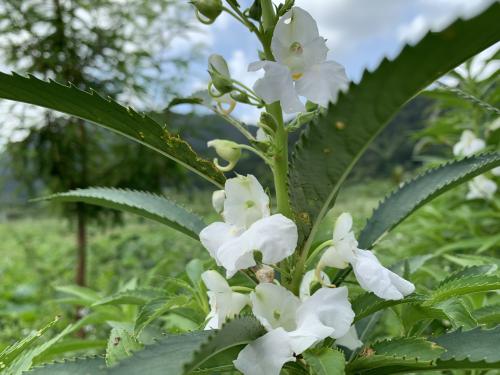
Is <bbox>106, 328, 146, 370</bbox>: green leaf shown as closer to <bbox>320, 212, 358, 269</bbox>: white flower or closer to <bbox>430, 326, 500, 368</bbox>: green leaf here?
<bbox>320, 212, 358, 269</bbox>: white flower

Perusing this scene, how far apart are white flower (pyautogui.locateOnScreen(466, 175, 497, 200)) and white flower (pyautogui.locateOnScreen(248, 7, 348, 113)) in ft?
4.84

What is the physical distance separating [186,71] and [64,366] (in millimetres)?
4164

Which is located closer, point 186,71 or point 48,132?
point 48,132

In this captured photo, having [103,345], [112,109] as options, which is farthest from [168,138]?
[103,345]

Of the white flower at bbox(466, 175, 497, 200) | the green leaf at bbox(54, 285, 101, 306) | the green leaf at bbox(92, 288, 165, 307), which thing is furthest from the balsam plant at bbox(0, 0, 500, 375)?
the white flower at bbox(466, 175, 497, 200)

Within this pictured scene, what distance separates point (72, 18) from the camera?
4.05 metres

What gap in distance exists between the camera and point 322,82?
2.27ft

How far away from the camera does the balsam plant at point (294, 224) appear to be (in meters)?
0.54

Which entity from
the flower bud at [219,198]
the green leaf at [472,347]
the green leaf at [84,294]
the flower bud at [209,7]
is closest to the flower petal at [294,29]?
the flower bud at [209,7]

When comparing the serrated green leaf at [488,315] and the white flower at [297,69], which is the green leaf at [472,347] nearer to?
the serrated green leaf at [488,315]

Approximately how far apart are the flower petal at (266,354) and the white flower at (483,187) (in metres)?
1.60

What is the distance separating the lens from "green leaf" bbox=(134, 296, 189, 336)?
0.84 metres

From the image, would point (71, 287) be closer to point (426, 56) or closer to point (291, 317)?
point (291, 317)

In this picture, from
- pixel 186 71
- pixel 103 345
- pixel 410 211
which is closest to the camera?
pixel 410 211
